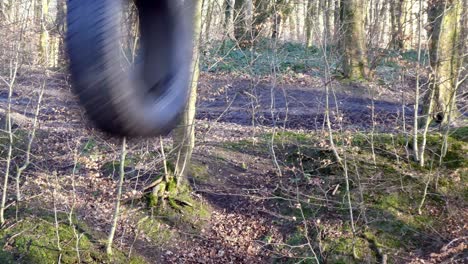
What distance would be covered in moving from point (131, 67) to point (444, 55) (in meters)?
6.71

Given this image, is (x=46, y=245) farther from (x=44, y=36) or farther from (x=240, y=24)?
(x=240, y=24)

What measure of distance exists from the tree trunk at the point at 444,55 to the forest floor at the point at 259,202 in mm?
423

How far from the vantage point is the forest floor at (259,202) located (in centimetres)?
633

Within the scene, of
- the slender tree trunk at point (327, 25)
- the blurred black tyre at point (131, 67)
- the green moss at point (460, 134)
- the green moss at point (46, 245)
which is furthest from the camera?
the green moss at point (460, 134)

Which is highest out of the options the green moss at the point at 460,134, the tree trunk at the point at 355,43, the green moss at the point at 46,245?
the tree trunk at the point at 355,43

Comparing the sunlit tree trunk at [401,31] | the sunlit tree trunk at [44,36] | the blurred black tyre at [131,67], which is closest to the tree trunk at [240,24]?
the sunlit tree trunk at [401,31]

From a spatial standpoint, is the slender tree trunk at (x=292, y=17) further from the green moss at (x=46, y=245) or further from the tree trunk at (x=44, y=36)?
the green moss at (x=46, y=245)

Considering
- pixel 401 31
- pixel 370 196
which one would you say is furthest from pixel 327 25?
pixel 370 196

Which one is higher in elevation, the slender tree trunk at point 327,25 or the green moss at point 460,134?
the slender tree trunk at point 327,25

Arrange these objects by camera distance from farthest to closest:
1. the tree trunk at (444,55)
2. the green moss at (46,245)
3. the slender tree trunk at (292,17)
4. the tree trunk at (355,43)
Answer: the tree trunk at (355,43) < the slender tree trunk at (292,17) < the tree trunk at (444,55) < the green moss at (46,245)

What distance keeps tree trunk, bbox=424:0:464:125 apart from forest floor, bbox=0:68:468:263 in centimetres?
42

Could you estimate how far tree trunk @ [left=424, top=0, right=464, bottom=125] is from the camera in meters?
7.01

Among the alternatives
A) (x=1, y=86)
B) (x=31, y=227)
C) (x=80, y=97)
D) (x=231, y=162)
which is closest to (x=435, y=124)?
(x=231, y=162)

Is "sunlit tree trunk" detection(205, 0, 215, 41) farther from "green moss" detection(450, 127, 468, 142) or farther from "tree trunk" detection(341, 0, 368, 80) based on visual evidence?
"tree trunk" detection(341, 0, 368, 80)
